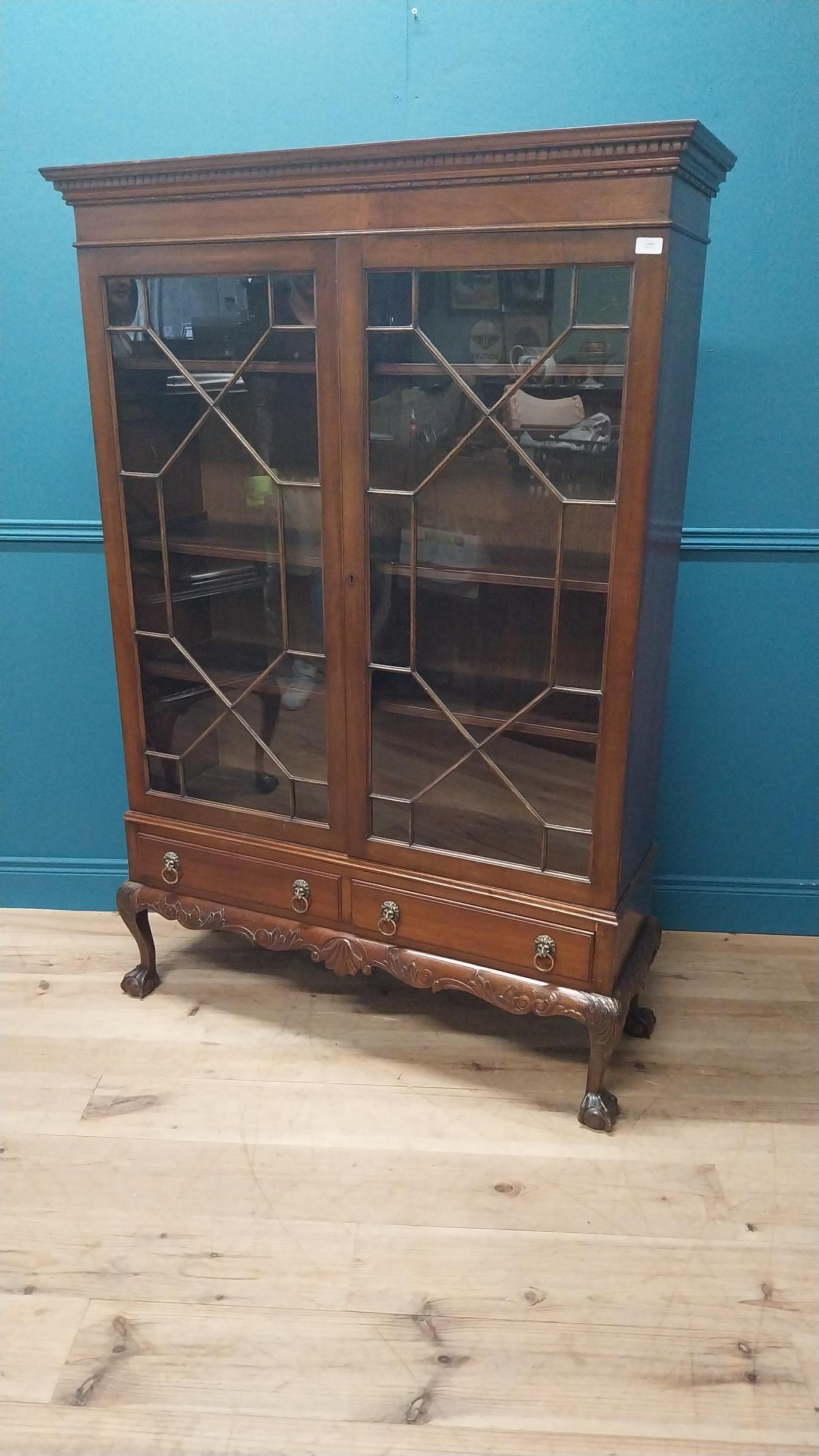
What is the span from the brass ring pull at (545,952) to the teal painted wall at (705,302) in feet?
2.13

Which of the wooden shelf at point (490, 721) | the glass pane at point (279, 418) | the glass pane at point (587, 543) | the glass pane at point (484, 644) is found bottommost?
the wooden shelf at point (490, 721)

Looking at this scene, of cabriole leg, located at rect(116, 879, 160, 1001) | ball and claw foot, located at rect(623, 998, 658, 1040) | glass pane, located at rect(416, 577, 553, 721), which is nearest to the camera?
glass pane, located at rect(416, 577, 553, 721)

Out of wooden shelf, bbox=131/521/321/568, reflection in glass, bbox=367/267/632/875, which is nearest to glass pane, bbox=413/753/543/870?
reflection in glass, bbox=367/267/632/875

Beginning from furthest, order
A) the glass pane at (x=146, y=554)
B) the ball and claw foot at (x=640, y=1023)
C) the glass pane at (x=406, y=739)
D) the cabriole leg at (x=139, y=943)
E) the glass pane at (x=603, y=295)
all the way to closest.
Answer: the cabriole leg at (x=139, y=943)
the ball and claw foot at (x=640, y=1023)
the glass pane at (x=146, y=554)
the glass pane at (x=406, y=739)
the glass pane at (x=603, y=295)

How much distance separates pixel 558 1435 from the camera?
1.36 m

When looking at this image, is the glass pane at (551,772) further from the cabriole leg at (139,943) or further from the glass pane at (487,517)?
the cabriole leg at (139,943)

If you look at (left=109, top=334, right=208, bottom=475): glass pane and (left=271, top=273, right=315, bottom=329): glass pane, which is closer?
(left=271, top=273, right=315, bottom=329): glass pane

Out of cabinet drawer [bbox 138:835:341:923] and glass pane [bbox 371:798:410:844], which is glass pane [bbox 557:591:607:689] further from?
A: cabinet drawer [bbox 138:835:341:923]

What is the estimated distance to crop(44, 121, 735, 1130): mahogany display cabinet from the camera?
156cm

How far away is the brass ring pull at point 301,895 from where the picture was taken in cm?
202

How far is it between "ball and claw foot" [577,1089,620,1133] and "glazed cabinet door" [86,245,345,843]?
65cm

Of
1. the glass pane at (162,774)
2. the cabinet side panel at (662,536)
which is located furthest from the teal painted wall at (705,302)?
the glass pane at (162,774)

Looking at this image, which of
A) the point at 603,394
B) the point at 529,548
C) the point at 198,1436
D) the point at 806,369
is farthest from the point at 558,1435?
the point at 806,369

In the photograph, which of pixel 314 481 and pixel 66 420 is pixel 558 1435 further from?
pixel 66 420
